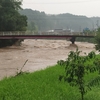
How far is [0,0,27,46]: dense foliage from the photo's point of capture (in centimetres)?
4006

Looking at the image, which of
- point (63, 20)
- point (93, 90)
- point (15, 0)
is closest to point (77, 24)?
point (63, 20)

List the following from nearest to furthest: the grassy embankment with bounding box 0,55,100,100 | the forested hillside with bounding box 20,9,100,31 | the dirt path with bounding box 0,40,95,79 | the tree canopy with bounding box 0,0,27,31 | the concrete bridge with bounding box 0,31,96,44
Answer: the grassy embankment with bounding box 0,55,100,100 → the dirt path with bounding box 0,40,95,79 → the concrete bridge with bounding box 0,31,96,44 → the tree canopy with bounding box 0,0,27,31 → the forested hillside with bounding box 20,9,100,31

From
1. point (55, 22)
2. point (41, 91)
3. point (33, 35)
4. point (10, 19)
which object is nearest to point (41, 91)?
point (41, 91)

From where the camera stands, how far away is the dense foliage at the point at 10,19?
40059 mm

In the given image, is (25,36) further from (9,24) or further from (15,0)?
(15,0)

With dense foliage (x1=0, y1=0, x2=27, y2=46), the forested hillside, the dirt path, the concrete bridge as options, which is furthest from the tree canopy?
the forested hillside

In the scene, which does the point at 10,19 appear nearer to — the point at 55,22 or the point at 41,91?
the point at 41,91

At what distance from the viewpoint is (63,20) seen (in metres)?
163

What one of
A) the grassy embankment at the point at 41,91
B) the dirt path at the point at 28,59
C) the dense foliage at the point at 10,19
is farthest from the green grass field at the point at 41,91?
the dense foliage at the point at 10,19

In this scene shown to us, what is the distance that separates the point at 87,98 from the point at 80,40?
6032cm

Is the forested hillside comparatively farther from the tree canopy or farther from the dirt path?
the dirt path

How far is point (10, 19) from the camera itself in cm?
3934

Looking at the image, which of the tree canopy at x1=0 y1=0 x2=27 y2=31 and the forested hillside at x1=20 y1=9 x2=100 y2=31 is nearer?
the tree canopy at x1=0 y1=0 x2=27 y2=31

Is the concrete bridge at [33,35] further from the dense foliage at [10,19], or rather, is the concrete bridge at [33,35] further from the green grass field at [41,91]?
the green grass field at [41,91]
